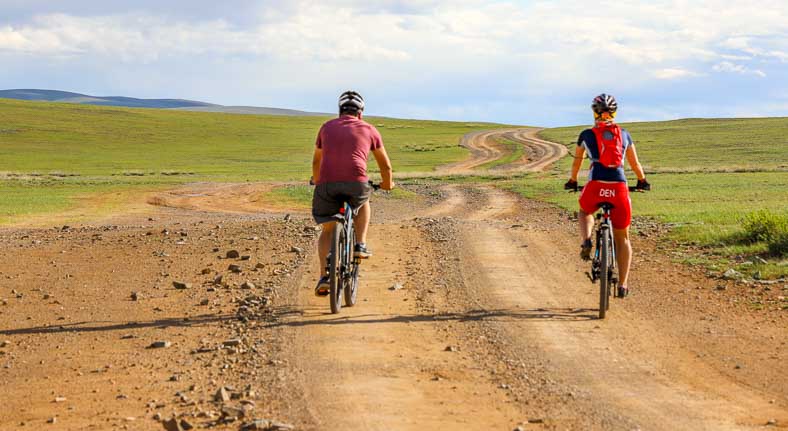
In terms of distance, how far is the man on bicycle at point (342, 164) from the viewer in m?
9.60

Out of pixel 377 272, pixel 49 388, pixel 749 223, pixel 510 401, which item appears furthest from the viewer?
pixel 749 223

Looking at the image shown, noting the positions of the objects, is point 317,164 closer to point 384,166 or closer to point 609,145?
point 384,166

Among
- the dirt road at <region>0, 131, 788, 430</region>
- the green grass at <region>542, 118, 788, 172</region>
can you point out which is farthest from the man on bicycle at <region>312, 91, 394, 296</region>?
the green grass at <region>542, 118, 788, 172</region>

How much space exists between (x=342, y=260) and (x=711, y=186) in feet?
102

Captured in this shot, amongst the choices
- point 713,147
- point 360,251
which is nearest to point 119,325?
point 360,251

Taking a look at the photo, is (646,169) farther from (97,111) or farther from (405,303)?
(97,111)

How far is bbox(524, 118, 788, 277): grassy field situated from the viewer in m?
16.0

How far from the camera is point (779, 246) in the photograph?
14531 mm

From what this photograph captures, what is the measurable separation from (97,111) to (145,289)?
4950 inches

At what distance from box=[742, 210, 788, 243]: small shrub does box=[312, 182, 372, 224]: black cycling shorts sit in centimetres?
817

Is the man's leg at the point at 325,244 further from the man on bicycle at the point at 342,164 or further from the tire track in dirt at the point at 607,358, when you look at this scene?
the tire track in dirt at the point at 607,358

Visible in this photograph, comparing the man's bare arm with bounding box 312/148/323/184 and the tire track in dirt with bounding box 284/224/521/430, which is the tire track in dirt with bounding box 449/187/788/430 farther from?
the man's bare arm with bounding box 312/148/323/184

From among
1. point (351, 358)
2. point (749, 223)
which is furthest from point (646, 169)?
point (351, 358)

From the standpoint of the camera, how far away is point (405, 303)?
34.4ft
